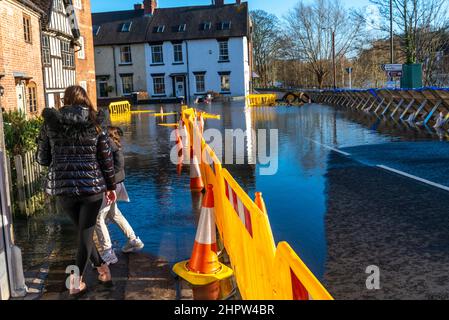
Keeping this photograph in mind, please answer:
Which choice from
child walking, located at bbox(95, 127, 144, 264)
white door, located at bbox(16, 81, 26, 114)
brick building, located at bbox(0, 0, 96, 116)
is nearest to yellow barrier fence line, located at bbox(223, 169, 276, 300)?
child walking, located at bbox(95, 127, 144, 264)

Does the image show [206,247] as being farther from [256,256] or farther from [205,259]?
[256,256]

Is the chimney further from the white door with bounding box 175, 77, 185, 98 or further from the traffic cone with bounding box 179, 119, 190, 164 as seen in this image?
the traffic cone with bounding box 179, 119, 190, 164

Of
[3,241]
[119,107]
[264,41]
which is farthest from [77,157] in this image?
[264,41]

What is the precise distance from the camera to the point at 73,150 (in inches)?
178

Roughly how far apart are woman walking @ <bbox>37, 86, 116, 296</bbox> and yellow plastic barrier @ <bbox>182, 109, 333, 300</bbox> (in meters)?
1.22

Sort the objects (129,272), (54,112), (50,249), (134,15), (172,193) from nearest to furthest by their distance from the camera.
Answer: (54,112)
(129,272)
(50,249)
(172,193)
(134,15)

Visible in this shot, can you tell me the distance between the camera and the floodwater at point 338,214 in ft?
16.5

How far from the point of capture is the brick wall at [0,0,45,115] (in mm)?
18062

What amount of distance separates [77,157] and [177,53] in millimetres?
51950

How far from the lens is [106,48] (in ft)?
184

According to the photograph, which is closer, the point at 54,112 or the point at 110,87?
the point at 54,112
